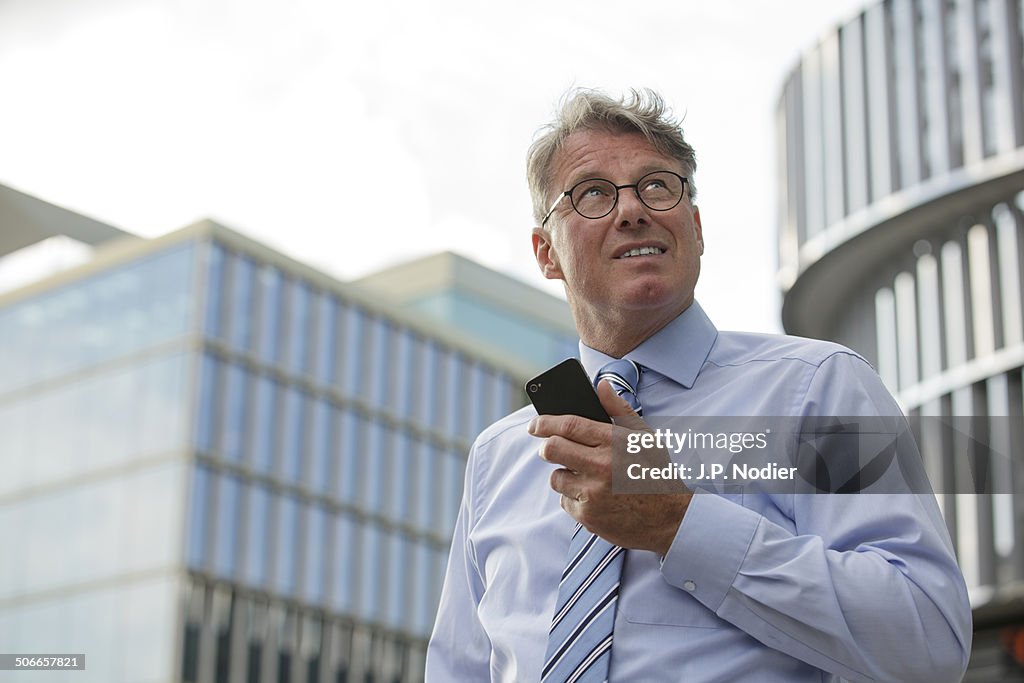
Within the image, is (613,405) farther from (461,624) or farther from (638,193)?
(461,624)

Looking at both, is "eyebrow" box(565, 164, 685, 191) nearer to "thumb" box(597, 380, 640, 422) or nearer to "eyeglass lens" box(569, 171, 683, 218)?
"eyeglass lens" box(569, 171, 683, 218)

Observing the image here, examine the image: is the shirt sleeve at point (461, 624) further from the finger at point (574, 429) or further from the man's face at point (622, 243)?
the finger at point (574, 429)

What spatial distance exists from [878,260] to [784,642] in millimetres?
19388

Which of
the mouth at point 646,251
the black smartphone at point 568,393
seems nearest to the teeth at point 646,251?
the mouth at point 646,251

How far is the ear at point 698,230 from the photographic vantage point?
2467mm

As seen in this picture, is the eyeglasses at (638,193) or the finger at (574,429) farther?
the eyeglasses at (638,193)

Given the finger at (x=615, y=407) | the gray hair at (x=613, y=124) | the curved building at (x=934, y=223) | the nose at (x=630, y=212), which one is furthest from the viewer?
the curved building at (x=934, y=223)

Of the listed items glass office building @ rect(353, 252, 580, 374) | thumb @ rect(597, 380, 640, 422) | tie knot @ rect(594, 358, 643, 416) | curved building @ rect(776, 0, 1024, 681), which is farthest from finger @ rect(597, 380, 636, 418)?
glass office building @ rect(353, 252, 580, 374)

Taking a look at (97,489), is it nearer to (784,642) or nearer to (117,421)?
(117,421)

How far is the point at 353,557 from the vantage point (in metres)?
40.3

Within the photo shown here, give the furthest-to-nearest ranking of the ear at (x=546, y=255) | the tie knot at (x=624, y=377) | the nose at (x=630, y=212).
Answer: the ear at (x=546, y=255)
the nose at (x=630, y=212)
the tie knot at (x=624, y=377)

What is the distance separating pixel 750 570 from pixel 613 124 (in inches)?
34.0

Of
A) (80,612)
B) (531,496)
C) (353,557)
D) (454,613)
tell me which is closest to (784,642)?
(531,496)

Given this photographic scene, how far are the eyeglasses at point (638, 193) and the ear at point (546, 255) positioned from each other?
0.17 m
